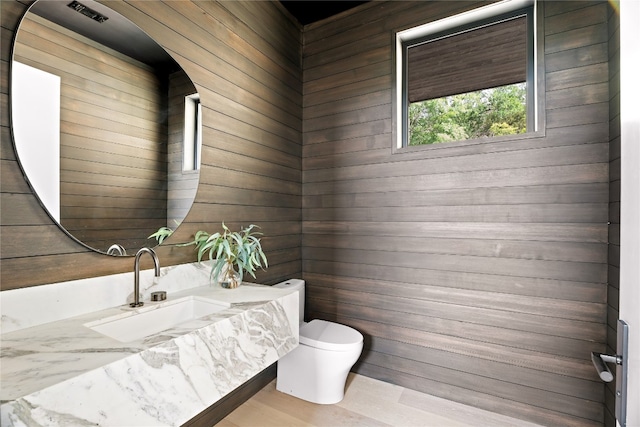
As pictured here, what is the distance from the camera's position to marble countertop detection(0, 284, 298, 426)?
748mm

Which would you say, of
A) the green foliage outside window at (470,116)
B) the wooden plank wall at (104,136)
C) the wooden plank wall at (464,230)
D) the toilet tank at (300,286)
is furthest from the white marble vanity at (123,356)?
the green foliage outside window at (470,116)

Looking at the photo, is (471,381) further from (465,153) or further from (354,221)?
(465,153)

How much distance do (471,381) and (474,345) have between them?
0.24m

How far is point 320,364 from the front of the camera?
1.96 meters

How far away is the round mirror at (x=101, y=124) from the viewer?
1.17m

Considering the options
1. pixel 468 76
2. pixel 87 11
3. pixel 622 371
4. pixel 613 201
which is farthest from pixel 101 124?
pixel 613 201

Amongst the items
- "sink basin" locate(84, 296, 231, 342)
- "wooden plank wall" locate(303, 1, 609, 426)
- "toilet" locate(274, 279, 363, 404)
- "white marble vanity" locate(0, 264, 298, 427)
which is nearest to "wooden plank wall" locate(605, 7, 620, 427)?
"wooden plank wall" locate(303, 1, 609, 426)

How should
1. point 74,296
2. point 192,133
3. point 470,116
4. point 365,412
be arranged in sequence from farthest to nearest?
1. point 470,116
2. point 365,412
3. point 192,133
4. point 74,296

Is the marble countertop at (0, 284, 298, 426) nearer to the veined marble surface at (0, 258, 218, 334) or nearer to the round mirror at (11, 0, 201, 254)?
the veined marble surface at (0, 258, 218, 334)

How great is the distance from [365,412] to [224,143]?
1916mm

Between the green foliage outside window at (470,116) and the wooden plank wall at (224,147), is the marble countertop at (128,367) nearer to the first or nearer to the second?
the wooden plank wall at (224,147)

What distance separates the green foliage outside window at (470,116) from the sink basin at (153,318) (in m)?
1.80

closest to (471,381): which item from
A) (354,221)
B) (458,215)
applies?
(458,215)

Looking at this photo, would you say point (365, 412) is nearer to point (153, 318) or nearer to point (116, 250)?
point (153, 318)
